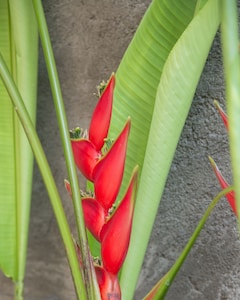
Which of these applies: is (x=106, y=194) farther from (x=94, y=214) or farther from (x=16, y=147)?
(x=16, y=147)

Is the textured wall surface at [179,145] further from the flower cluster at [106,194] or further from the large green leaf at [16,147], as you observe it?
the flower cluster at [106,194]

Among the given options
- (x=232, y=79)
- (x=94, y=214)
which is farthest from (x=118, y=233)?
(x=232, y=79)

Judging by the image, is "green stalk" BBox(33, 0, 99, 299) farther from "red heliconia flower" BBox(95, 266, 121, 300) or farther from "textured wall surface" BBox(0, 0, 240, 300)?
"textured wall surface" BBox(0, 0, 240, 300)

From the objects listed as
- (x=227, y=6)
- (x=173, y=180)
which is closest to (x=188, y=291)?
(x=173, y=180)

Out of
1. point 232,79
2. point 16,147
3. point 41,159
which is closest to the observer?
point 232,79

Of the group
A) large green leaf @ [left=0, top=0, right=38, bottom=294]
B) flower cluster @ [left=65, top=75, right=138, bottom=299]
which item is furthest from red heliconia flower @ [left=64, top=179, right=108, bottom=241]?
large green leaf @ [left=0, top=0, right=38, bottom=294]

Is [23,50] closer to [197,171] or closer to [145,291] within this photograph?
[197,171]

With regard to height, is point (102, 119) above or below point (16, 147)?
above
